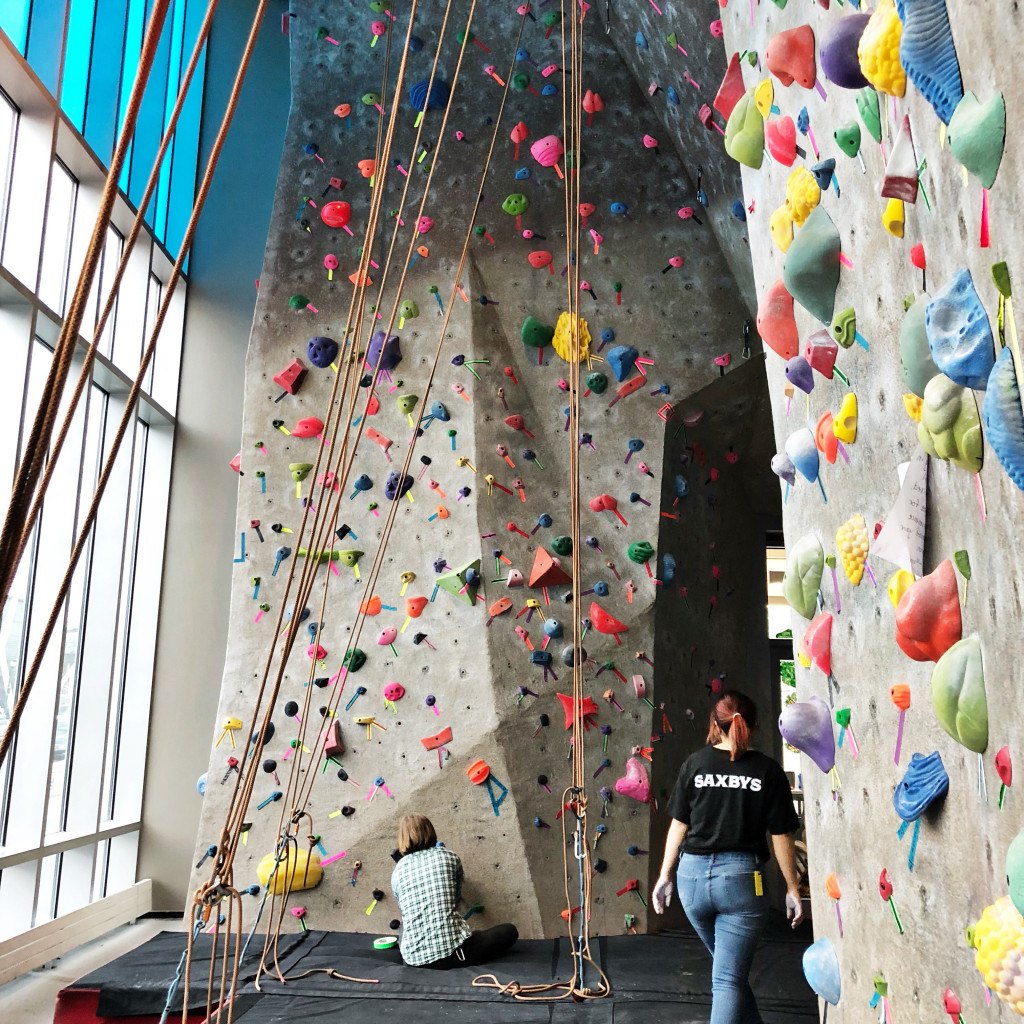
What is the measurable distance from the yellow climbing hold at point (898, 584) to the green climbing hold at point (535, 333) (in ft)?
13.0

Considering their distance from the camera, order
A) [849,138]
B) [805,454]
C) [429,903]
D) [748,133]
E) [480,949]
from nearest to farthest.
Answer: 1. [849,138]
2. [805,454]
3. [748,133]
4. [429,903]
5. [480,949]

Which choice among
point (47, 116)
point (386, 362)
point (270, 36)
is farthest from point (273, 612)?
point (270, 36)

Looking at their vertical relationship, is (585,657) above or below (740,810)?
above

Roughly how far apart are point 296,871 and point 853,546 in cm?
387

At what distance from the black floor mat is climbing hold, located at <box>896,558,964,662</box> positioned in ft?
8.23

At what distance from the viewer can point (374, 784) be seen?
5043mm

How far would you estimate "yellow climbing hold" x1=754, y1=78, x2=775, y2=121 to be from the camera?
7.54 feet

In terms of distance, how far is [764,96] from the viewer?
233cm

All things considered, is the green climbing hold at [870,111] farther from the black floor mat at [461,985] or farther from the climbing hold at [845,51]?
the black floor mat at [461,985]

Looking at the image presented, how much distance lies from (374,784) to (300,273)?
118 inches

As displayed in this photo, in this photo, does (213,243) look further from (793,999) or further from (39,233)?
(793,999)

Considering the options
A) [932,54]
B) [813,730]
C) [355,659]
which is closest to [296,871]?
[355,659]

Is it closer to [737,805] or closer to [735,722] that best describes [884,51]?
[735,722]

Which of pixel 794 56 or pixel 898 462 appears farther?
pixel 794 56
